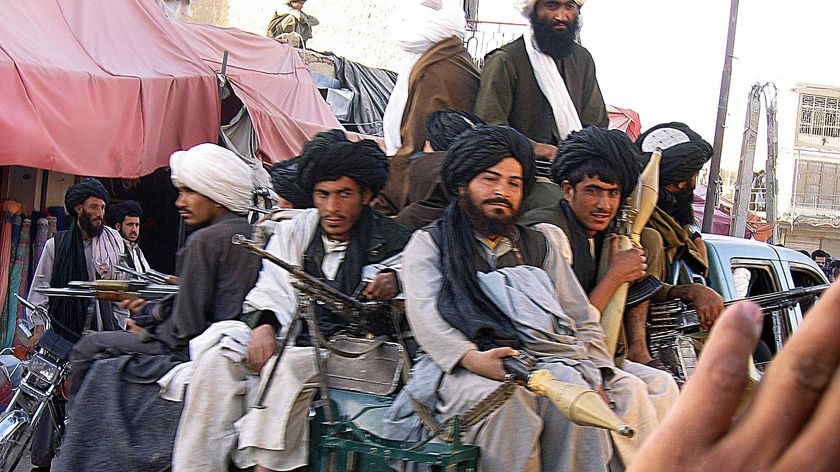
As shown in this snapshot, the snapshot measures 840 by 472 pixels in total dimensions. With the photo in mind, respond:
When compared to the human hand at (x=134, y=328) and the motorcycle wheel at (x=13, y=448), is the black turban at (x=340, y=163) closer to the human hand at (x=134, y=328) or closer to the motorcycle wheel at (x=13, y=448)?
the human hand at (x=134, y=328)

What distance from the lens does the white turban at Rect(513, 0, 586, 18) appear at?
5.37 meters

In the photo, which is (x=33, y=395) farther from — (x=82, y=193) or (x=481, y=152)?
(x=481, y=152)

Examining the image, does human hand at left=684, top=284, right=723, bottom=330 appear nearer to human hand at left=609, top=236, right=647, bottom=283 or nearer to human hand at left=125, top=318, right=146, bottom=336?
human hand at left=609, top=236, right=647, bottom=283

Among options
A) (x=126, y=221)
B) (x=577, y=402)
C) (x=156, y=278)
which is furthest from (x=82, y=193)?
(x=577, y=402)

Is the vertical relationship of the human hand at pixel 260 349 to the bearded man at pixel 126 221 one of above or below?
below

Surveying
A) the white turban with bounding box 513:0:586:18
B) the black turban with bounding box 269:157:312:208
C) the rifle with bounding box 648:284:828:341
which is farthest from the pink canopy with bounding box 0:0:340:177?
the rifle with bounding box 648:284:828:341

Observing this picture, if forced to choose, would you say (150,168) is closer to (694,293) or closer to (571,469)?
(694,293)

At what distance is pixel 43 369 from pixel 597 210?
11.6ft

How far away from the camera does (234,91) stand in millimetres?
11461

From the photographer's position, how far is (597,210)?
4340 mm

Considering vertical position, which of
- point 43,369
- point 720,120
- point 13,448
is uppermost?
point 720,120

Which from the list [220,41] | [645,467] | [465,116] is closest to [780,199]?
[220,41]

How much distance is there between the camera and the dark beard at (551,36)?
532 centimetres

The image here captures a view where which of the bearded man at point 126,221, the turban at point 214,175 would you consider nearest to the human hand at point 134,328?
the turban at point 214,175
